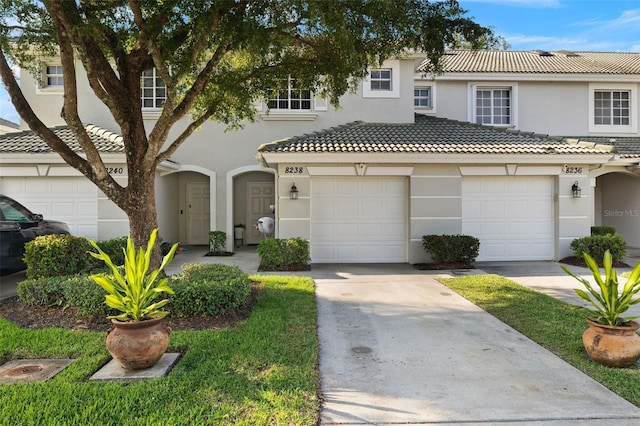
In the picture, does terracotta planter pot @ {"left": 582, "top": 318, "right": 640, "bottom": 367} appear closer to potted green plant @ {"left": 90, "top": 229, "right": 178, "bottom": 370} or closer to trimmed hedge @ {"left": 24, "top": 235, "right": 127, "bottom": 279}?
potted green plant @ {"left": 90, "top": 229, "right": 178, "bottom": 370}

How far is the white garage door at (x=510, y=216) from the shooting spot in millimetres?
11977

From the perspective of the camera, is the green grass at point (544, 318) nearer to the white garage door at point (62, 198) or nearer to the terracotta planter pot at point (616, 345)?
the terracotta planter pot at point (616, 345)

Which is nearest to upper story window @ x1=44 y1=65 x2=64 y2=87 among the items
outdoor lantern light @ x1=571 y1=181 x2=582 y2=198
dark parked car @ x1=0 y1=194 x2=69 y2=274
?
dark parked car @ x1=0 y1=194 x2=69 y2=274

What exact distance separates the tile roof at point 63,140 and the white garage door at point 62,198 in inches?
33.9

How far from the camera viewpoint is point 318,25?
7.60 metres

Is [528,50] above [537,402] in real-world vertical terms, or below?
above

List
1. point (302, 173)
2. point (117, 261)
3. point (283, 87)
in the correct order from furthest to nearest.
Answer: point (302, 173) → point (117, 261) → point (283, 87)

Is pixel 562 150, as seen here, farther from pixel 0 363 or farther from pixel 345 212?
pixel 0 363

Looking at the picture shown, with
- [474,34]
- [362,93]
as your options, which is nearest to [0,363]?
[474,34]

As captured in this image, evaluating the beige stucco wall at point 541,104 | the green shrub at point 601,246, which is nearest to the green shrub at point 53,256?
the green shrub at point 601,246

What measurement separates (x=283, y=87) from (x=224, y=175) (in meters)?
5.62

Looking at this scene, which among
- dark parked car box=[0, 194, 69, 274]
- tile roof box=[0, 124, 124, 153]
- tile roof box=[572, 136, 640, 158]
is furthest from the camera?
tile roof box=[572, 136, 640, 158]

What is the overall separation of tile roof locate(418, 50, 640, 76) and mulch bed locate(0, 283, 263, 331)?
40.5 feet

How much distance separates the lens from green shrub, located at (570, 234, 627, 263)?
1101 centimetres
